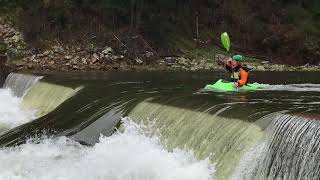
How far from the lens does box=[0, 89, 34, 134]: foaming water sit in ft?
55.4

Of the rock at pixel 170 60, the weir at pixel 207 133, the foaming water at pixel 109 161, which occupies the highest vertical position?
the weir at pixel 207 133

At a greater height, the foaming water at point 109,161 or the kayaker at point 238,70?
the kayaker at point 238,70

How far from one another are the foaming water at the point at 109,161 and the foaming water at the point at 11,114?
3.92m

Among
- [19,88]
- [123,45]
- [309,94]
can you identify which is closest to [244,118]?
[309,94]

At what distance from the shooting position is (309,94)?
15.0 metres

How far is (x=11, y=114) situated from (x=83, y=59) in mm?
13374

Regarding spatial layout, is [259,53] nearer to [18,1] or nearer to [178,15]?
[178,15]

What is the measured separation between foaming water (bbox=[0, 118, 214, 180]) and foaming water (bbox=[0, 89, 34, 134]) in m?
3.92

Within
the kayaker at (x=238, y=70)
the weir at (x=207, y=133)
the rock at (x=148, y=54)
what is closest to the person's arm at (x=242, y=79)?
the kayaker at (x=238, y=70)

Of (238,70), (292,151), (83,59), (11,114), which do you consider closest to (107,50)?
(83,59)

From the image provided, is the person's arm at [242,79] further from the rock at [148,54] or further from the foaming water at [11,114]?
the rock at [148,54]

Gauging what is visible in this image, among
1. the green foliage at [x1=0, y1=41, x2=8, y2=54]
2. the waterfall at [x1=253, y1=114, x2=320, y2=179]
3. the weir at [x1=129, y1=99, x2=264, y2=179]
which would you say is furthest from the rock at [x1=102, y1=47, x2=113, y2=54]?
the waterfall at [x1=253, y1=114, x2=320, y2=179]

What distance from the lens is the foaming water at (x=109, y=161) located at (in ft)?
34.2

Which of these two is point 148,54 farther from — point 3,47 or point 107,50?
point 3,47
